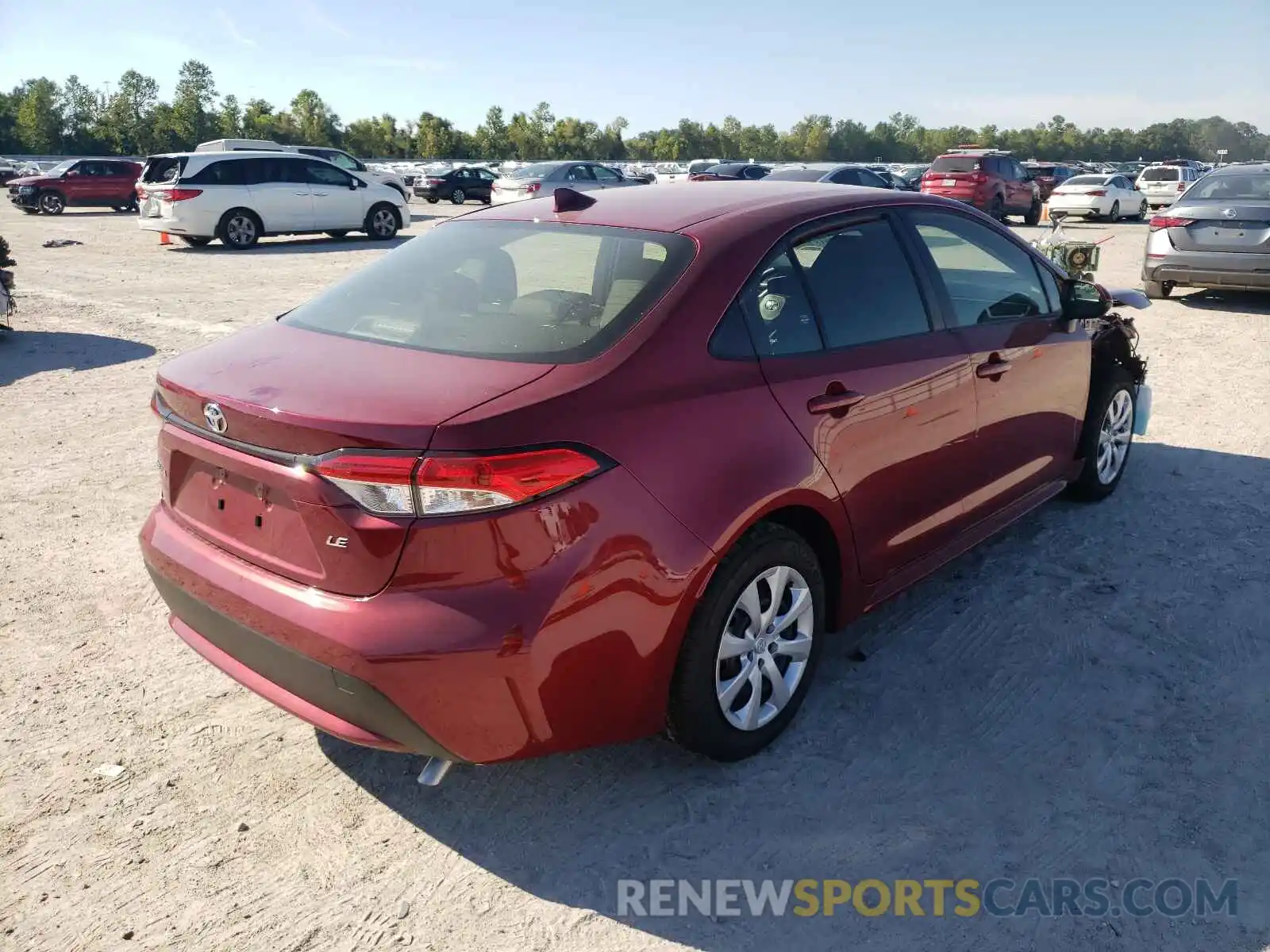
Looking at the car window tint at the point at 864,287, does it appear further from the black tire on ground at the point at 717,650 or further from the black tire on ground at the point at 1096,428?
the black tire on ground at the point at 1096,428

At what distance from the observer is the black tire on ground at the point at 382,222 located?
20.3 meters

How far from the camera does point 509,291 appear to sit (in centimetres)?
316

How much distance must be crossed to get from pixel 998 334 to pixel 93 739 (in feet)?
12.0

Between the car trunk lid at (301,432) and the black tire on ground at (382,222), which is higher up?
the black tire on ground at (382,222)

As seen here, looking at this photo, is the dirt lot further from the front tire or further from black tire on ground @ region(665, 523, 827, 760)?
the front tire

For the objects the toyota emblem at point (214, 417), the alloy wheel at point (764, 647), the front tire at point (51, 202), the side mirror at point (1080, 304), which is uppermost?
the front tire at point (51, 202)

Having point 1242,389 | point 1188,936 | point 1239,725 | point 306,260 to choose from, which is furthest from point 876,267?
point 306,260

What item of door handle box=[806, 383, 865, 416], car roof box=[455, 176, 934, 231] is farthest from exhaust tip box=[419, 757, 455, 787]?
car roof box=[455, 176, 934, 231]

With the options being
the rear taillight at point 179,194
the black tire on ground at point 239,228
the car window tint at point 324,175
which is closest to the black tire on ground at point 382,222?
the car window tint at point 324,175

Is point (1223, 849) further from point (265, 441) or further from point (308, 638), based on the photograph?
point (265, 441)

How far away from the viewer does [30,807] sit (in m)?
2.89

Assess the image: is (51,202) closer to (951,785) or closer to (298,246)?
(298,246)

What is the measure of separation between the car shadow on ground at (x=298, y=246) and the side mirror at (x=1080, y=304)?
14.9m

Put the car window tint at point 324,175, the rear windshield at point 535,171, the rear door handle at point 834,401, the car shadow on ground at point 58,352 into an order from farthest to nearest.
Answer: the rear windshield at point 535,171 < the car window tint at point 324,175 < the car shadow on ground at point 58,352 < the rear door handle at point 834,401
